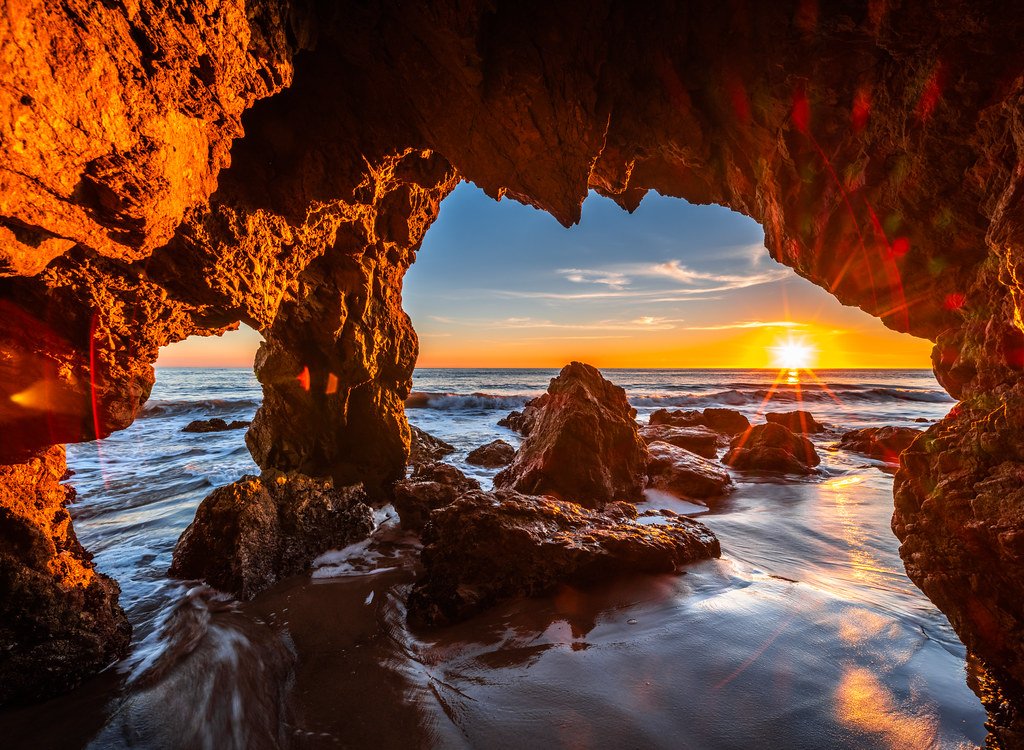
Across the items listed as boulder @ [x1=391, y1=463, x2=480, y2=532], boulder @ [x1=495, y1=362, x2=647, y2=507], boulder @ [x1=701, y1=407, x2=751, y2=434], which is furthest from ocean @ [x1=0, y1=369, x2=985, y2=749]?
boulder @ [x1=701, y1=407, x2=751, y2=434]

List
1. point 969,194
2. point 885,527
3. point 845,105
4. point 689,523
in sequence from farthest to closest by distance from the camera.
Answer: point 885,527 < point 689,523 < point 845,105 < point 969,194

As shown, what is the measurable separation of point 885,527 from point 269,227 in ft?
29.2

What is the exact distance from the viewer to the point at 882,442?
1073cm

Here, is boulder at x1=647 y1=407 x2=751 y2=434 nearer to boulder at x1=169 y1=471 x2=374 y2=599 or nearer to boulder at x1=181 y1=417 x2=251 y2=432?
boulder at x1=169 y1=471 x2=374 y2=599

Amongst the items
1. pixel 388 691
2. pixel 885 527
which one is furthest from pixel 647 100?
pixel 885 527

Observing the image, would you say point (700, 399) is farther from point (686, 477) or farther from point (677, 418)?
point (686, 477)

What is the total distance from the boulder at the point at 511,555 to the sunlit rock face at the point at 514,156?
2136mm

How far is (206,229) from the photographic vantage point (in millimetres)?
3516

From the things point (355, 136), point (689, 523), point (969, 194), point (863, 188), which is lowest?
point (689, 523)

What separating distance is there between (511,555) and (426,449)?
8.35m

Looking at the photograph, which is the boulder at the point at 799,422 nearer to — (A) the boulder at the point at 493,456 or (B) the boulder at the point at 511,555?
(A) the boulder at the point at 493,456

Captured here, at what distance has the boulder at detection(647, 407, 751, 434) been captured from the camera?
1438 centimetres

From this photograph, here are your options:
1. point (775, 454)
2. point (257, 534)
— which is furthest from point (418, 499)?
point (775, 454)

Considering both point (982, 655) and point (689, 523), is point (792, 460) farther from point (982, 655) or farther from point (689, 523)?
point (982, 655)
